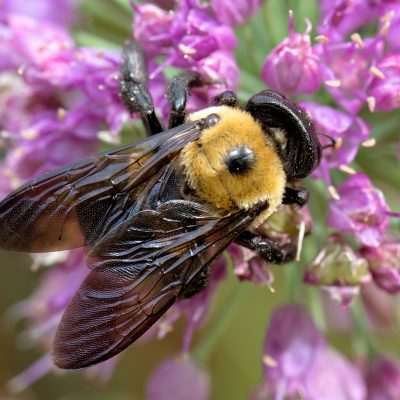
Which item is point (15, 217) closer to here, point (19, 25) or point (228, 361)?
point (19, 25)

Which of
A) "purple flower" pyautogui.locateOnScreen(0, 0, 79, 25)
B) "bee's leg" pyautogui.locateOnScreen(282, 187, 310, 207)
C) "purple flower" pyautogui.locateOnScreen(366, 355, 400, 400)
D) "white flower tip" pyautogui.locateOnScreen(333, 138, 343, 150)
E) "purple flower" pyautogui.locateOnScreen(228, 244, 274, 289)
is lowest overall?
"purple flower" pyautogui.locateOnScreen(366, 355, 400, 400)

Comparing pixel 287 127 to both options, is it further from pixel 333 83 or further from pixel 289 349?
pixel 289 349

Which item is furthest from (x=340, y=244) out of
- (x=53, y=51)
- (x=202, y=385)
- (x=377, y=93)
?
(x=53, y=51)

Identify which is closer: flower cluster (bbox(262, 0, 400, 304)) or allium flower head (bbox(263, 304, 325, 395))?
flower cluster (bbox(262, 0, 400, 304))

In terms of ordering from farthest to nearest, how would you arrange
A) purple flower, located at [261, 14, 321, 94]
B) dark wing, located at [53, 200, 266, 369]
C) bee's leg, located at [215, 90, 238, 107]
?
purple flower, located at [261, 14, 321, 94] → bee's leg, located at [215, 90, 238, 107] → dark wing, located at [53, 200, 266, 369]

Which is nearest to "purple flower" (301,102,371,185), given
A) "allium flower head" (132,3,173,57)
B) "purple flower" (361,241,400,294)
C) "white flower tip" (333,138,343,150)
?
"white flower tip" (333,138,343,150)

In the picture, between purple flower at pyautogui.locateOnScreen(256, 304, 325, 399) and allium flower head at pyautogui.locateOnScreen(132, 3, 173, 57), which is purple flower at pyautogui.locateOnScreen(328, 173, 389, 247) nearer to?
purple flower at pyautogui.locateOnScreen(256, 304, 325, 399)

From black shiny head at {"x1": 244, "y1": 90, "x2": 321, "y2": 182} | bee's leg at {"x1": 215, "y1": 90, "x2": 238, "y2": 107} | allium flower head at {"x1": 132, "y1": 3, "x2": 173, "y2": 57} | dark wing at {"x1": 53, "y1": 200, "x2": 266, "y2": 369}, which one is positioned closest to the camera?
dark wing at {"x1": 53, "y1": 200, "x2": 266, "y2": 369}
